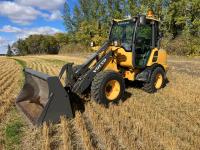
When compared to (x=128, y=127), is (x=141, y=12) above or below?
above

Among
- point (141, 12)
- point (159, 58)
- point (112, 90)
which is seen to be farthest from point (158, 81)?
point (141, 12)

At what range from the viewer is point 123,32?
8750 mm

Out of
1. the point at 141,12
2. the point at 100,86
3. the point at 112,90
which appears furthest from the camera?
the point at 141,12

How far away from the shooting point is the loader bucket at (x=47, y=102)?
5.94 metres

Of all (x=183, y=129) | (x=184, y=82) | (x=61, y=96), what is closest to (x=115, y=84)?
(x=61, y=96)

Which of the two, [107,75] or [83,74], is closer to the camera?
[107,75]

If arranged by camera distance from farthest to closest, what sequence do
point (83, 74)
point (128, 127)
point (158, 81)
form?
point (158, 81) → point (83, 74) → point (128, 127)

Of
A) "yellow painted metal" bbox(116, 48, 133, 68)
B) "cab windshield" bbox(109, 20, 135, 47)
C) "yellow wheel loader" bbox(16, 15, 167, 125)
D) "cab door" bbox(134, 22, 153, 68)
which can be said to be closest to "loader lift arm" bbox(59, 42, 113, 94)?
"yellow wheel loader" bbox(16, 15, 167, 125)

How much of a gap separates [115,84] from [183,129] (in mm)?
2325

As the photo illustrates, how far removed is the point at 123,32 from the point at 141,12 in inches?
850

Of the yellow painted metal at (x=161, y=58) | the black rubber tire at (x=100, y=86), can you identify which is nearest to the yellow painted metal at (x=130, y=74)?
the yellow painted metal at (x=161, y=58)

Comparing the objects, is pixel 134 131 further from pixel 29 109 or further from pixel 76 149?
pixel 29 109

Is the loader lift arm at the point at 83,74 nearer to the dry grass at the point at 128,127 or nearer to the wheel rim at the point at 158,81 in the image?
the dry grass at the point at 128,127

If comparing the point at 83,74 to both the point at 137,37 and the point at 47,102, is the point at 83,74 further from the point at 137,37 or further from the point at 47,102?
the point at 137,37
